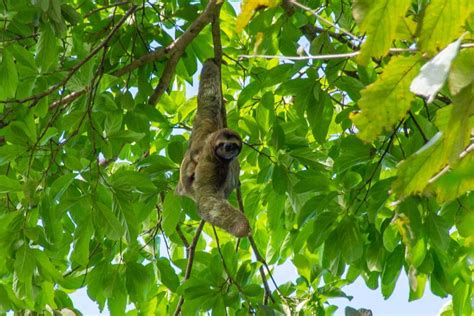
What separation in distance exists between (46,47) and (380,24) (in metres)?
2.90

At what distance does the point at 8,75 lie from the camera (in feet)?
13.1

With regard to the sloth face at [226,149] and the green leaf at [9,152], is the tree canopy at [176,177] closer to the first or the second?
the green leaf at [9,152]

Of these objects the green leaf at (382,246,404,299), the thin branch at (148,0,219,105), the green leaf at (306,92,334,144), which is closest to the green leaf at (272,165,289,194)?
the green leaf at (306,92,334,144)

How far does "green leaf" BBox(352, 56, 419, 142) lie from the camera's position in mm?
1325

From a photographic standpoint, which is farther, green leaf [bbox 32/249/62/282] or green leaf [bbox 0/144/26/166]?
Result: green leaf [bbox 32/249/62/282]

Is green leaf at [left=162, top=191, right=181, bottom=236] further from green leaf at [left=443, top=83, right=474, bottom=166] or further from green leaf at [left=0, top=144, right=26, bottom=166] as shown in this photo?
green leaf at [left=443, top=83, right=474, bottom=166]

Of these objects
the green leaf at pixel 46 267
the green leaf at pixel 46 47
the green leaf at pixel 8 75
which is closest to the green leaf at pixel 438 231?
the green leaf at pixel 46 267

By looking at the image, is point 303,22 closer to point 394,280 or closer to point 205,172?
point 205,172

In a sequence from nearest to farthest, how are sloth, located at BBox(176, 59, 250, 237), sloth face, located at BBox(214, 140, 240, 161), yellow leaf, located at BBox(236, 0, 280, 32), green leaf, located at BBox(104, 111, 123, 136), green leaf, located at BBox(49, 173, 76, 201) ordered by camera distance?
yellow leaf, located at BBox(236, 0, 280, 32) < sloth, located at BBox(176, 59, 250, 237) < sloth face, located at BBox(214, 140, 240, 161) < green leaf, located at BBox(49, 173, 76, 201) < green leaf, located at BBox(104, 111, 123, 136)

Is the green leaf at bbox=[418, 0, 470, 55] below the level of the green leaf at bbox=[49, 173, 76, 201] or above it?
below

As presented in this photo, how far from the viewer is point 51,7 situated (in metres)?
3.75

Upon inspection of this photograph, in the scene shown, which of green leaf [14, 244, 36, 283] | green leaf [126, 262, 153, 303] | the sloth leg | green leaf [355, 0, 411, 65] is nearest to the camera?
green leaf [355, 0, 411, 65]

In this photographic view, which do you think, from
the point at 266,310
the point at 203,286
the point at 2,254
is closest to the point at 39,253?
the point at 2,254

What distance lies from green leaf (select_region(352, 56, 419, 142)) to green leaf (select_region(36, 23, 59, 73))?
2877mm
